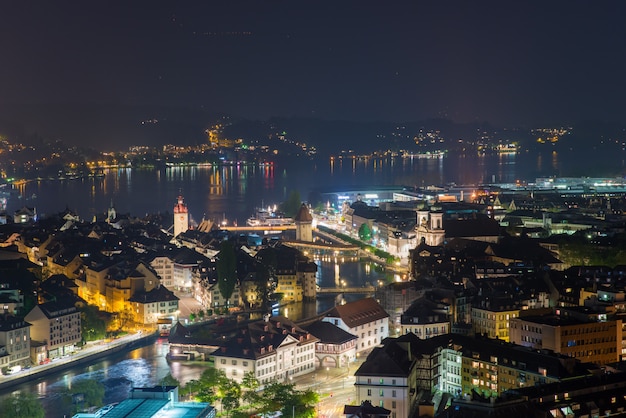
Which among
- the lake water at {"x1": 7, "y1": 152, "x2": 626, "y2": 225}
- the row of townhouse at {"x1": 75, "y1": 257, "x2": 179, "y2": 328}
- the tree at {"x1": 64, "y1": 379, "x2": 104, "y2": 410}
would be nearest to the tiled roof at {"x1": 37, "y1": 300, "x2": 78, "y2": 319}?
the row of townhouse at {"x1": 75, "y1": 257, "x2": 179, "y2": 328}

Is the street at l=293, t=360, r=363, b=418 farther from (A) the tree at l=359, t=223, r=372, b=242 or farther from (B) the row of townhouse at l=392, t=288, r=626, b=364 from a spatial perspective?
(A) the tree at l=359, t=223, r=372, b=242

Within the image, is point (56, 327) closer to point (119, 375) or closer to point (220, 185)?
point (119, 375)

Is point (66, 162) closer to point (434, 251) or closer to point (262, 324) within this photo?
point (434, 251)

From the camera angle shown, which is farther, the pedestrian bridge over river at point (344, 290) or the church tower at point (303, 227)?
the church tower at point (303, 227)

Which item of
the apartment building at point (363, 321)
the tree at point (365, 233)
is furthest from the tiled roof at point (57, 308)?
the tree at point (365, 233)

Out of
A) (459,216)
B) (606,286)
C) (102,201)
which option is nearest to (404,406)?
(606,286)

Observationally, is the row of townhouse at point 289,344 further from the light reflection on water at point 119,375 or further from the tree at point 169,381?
the tree at point 169,381
